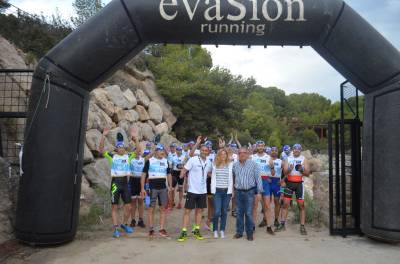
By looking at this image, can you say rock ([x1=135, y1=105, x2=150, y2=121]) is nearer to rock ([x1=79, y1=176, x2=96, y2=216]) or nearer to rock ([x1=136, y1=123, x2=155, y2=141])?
rock ([x1=136, y1=123, x2=155, y2=141])

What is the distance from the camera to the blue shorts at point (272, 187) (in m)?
8.38

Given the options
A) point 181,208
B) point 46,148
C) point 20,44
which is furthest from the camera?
point 20,44

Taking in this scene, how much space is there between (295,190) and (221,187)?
1.71 meters

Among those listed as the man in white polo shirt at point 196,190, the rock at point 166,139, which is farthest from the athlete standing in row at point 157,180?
the rock at point 166,139

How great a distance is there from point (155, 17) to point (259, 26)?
6.30 feet

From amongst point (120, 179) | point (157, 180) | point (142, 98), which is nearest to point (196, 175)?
point (157, 180)

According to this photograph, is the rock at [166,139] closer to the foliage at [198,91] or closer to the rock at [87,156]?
the foliage at [198,91]

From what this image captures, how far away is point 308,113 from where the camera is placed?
71.2 meters

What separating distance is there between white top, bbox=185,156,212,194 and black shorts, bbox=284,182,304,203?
6.19ft

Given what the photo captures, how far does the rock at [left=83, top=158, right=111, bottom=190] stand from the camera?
38.8 feet

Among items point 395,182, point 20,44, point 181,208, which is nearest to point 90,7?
point 20,44

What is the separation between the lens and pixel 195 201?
7375mm

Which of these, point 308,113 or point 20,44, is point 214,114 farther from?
point 308,113

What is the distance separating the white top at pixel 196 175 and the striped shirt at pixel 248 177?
27.3 inches
